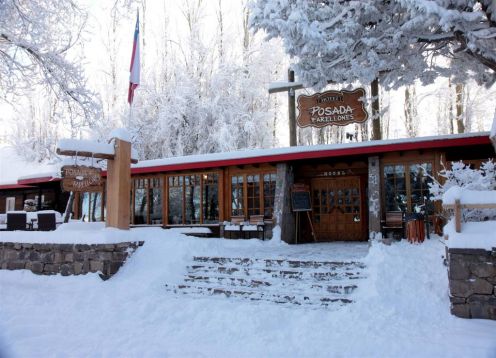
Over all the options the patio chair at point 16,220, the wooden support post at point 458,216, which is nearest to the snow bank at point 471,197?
the wooden support post at point 458,216

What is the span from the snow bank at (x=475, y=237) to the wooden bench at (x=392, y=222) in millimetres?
4125

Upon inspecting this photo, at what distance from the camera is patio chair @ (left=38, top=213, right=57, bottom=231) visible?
1067 centimetres

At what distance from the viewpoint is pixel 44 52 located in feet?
24.1

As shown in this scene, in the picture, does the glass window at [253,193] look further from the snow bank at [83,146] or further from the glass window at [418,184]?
the snow bank at [83,146]

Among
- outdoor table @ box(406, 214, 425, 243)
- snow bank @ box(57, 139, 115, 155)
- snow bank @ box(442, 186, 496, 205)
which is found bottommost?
outdoor table @ box(406, 214, 425, 243)

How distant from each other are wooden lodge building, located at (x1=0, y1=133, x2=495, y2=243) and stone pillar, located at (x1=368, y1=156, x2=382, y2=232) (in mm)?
22

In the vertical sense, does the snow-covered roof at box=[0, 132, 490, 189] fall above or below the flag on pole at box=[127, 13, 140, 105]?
below

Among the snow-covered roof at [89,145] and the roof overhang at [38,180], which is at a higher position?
the snow-covered roof at [89,145]

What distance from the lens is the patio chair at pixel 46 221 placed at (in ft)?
35.0

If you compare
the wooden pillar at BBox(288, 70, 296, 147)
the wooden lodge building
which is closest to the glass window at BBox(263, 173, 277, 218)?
the wooden lodge building

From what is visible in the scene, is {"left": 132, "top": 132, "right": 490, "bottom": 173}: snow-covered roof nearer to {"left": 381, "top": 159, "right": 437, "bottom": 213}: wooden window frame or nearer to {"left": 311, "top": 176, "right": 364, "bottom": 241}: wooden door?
{"left": 381, "top": 159, "right": 437, "bottom": 213}: wooden window frame

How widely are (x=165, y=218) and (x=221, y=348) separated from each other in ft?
28.2

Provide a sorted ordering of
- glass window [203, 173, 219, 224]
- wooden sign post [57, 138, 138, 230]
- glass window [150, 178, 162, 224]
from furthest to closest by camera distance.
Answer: glass window [150, 178, 162, 224]
glass window [203, 173, 219, 224]
wooden sign post [57, 138, 138, 230]

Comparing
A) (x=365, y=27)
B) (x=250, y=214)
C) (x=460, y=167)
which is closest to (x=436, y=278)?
(x=460, y=167)
